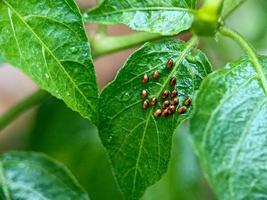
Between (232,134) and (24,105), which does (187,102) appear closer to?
(232,134)

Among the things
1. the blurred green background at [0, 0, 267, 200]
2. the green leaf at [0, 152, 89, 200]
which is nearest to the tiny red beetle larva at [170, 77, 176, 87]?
the green leaf at [0, 152, 89, 200]

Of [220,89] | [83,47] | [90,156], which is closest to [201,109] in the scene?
[220,89]

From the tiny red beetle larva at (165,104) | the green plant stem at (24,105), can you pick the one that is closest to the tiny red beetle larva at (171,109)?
the tiny red beetle larva at (165,104)

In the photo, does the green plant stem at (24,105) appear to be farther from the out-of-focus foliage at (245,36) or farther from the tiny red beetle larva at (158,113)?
the out-of-focus foliage at (245,36)

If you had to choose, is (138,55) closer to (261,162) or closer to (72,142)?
(261,162)

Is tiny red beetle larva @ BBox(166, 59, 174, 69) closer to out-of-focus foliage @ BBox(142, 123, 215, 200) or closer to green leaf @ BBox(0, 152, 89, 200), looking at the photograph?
green leaf @ BBox(0, 152, 89, 200)

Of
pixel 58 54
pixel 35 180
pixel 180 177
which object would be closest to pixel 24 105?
pixel 35 180
